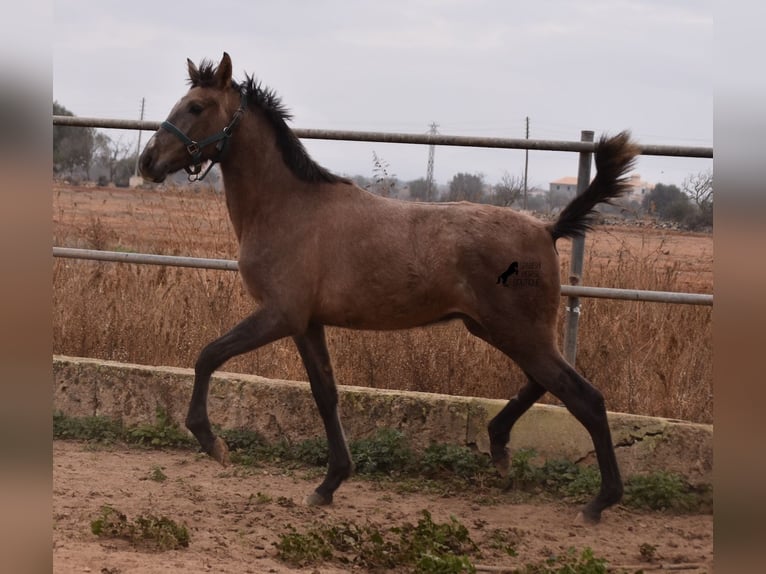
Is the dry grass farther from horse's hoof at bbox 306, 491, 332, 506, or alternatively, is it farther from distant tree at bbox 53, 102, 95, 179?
distant tree at bbox 53, 102, 95, 179

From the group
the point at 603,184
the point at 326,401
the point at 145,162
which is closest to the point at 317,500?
the point at 326,401

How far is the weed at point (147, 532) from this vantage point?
3.88 meters

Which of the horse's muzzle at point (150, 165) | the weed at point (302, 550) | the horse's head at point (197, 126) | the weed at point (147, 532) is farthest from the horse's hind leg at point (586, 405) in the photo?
the horse's muzzle at point (150, 165)

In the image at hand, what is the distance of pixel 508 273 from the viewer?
4.61m

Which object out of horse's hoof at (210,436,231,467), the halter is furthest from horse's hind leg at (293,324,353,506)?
the halter

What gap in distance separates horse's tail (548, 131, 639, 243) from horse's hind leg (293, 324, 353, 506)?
1.42 m

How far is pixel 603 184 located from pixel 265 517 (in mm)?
2460

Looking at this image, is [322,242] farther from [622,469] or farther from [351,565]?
[622,469]

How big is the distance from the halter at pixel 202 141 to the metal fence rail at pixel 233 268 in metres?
1.10

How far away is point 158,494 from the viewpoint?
16.0 feet

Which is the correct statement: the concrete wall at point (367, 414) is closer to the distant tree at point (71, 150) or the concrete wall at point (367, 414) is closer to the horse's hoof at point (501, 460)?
the horse's hoof at point (501, 460)

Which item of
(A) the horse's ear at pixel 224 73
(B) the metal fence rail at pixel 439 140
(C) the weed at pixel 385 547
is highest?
(A) the horse's ear at pixel 224 73

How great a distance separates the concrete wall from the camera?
16.9 feet

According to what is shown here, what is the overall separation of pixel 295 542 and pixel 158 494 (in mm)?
1304
